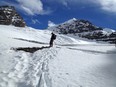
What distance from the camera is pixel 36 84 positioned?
10070 millimetres

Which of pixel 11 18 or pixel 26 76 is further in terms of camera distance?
pixel 11 18

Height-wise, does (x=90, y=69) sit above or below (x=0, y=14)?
below

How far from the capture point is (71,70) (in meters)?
13.8

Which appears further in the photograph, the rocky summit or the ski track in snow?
the rocky summit

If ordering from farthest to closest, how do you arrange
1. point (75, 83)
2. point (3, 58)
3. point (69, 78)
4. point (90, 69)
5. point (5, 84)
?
1. point (3, 58)
2. point (90, 69)
3. point (69, 78)
4. point (75, 83)
5. point (5, 84)

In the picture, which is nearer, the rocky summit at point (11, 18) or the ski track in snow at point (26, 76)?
the ski track in snow at point (26, 76)

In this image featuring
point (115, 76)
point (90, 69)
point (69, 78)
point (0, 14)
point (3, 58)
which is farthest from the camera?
point (0, 14)

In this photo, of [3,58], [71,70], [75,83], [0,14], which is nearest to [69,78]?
[75,83]

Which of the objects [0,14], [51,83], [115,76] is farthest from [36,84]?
[0,14]

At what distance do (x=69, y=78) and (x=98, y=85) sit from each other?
1569 mm

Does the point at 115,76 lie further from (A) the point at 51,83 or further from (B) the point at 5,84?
(B) the point at 5,84

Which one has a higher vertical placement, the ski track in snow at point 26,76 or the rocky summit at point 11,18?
the rocky summit at point 11,18

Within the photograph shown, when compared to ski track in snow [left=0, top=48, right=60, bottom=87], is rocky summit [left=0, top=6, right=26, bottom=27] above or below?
above

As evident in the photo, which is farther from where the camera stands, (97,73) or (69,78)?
(97,73)
